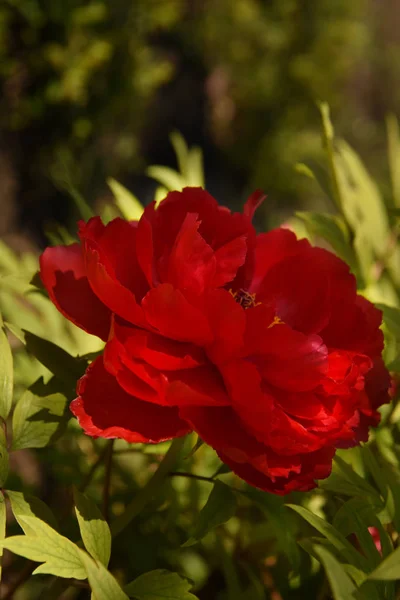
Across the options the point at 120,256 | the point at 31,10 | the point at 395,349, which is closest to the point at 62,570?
the point at 120,256

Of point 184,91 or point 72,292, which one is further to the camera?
point 184,91

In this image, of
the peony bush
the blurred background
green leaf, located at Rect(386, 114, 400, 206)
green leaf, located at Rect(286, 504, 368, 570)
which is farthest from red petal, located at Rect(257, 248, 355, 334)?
the blurred background

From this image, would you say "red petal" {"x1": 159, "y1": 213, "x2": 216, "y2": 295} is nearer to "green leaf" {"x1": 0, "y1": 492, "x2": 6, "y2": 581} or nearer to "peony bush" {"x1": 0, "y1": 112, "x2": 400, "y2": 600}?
"peony bush" {"x1": 0, "y1": 112, "x2": 400, "y2": 600}

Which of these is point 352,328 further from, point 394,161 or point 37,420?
point 394,161

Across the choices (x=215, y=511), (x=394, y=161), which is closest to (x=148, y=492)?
(x=215, y=511)

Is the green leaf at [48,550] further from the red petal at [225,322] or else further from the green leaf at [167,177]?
the green leaf at [167,177]

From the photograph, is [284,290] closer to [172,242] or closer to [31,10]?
[172,242]
